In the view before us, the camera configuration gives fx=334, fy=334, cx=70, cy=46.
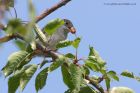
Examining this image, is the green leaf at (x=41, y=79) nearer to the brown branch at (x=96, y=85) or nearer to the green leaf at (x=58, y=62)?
the green leaf at (x=58, y=62)

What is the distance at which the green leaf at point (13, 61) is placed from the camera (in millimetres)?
2498

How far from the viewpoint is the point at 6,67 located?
251 centimetres

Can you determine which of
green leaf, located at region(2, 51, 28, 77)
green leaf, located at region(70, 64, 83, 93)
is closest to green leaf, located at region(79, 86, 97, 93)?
green leaf, located at region(70, 64, 83, 93)

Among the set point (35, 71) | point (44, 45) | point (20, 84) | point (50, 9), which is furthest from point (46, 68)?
point (50, 9)

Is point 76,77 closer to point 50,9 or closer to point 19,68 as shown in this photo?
point 19,68

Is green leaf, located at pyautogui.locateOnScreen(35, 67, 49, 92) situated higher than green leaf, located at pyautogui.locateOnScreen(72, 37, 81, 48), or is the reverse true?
green leaf, located at pyautogui.locateOnScreen(72, 37, 81, 48)

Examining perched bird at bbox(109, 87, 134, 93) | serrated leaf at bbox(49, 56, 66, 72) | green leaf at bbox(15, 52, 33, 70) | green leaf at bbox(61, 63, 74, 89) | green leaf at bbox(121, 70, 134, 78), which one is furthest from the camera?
green leaf at bbox(121, 70, 134, 78)

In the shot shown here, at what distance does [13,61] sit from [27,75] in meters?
0.16

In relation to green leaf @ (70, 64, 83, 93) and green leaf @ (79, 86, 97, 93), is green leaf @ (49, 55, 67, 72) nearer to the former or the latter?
green leaf @ (70, 64, 83, 93)

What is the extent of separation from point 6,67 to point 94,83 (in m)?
0.67

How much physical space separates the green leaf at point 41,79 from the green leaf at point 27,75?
56 millimetres

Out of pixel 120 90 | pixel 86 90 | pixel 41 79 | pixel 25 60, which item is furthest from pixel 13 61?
pixel 120 90

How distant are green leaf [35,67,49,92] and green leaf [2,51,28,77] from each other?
181mm

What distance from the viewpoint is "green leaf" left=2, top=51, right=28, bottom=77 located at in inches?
98.3
